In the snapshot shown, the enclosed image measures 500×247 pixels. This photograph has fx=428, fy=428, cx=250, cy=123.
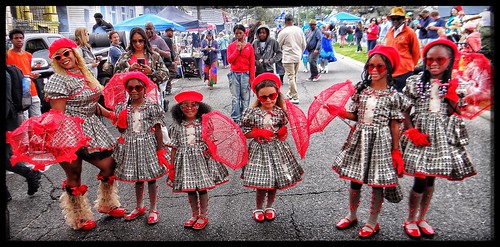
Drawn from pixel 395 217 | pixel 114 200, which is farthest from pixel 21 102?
pixel 395 217

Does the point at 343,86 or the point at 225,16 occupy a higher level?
the point at 225,16

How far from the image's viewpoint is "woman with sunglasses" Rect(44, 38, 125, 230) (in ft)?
12.0

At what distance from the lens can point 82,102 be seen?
3744 mm

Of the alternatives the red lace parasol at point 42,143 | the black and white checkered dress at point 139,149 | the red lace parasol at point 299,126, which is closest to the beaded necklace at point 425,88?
the red lace parasol at point 299,126

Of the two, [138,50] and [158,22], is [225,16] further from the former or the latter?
[138,50]

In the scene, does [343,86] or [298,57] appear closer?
[343,86]

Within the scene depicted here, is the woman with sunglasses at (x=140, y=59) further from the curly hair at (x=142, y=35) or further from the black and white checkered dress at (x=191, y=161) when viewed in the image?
the black and white checkered dress at (x=191, y=161)

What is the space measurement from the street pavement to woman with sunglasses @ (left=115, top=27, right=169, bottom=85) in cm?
134

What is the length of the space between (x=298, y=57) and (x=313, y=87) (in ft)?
7.66

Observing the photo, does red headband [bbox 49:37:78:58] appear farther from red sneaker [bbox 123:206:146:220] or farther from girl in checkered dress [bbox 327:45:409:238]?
girl in checkered dress [bbox 327:45:409:238]

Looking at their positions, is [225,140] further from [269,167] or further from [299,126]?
[299,126]

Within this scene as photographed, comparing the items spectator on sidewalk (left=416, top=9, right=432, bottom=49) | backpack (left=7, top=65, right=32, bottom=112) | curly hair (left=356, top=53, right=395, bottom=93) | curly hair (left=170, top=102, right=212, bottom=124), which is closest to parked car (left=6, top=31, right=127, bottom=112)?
backpack (left=7, top=65, right=32, bottom=112)

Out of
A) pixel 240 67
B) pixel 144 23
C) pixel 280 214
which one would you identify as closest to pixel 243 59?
pixel 240 67
